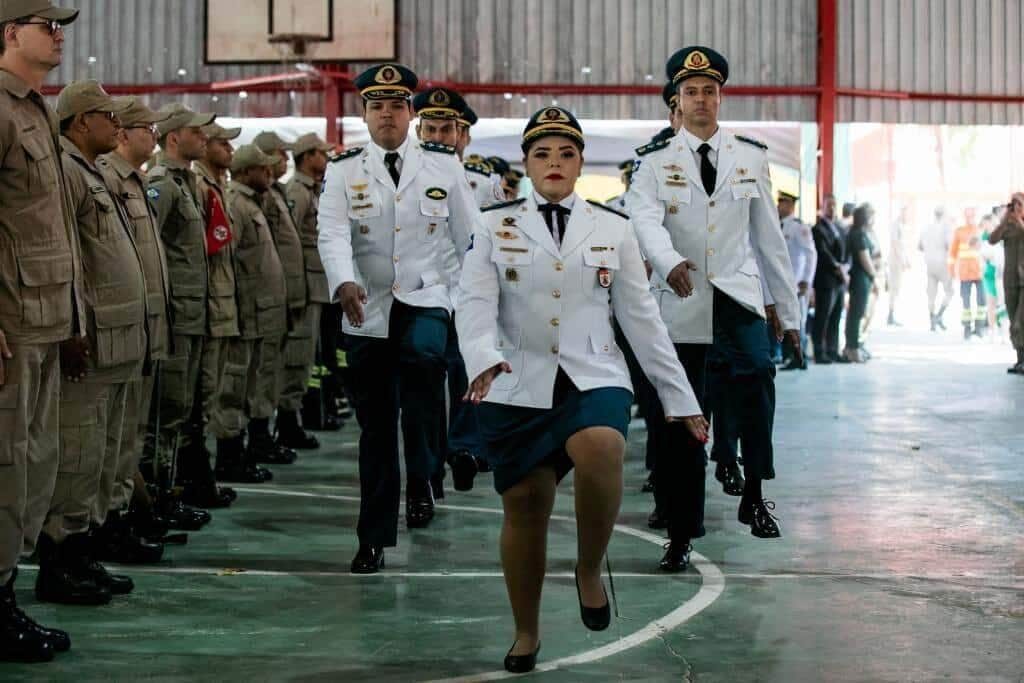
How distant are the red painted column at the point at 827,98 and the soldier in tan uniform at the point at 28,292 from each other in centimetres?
1785

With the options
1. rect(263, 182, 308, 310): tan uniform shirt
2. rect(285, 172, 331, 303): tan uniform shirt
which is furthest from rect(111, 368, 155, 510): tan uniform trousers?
rect(285, 172, 331, 303): tan uniform shirt

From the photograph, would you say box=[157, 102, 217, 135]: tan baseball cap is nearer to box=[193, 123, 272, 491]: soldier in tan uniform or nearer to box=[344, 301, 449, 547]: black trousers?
box=[193, 123, 272, 491]: soldier in tan uniform

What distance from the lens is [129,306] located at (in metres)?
5.88

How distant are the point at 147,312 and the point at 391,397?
102 centimetres

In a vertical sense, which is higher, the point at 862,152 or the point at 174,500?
the point at 862,152

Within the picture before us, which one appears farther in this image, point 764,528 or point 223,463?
point 223,463

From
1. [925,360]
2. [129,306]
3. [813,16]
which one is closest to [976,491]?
[129,306]

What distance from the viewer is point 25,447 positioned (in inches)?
193

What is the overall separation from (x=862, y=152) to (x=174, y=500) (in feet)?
65.2

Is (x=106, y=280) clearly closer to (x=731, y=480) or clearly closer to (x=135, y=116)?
(x=135, y=116)

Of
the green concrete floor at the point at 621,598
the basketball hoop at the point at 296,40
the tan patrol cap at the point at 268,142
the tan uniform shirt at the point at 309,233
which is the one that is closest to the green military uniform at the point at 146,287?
the green concrete floor at the point at 621,598

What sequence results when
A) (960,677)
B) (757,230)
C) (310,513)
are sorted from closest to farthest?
(960,677) → (757,230) → (310,513)

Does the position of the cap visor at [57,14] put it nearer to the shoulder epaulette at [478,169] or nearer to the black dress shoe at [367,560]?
the black dress shoe at [367,560]

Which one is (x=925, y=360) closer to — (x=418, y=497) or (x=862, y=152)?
(x=862, y=152)
